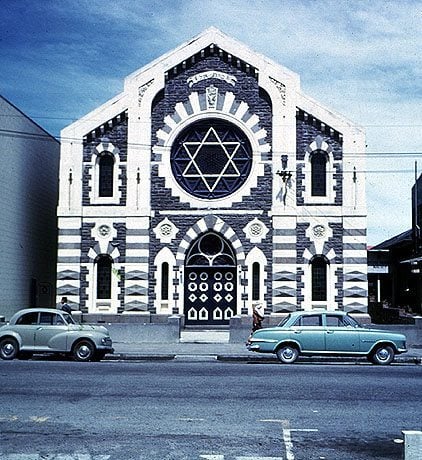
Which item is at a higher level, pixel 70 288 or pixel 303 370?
pixel 70 288

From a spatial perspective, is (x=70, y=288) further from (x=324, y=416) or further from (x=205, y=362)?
(x=324, y=416)

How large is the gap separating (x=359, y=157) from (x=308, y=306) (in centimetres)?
634

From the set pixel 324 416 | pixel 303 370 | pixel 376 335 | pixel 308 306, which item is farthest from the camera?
pixel 308 306

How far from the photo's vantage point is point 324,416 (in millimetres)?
12469

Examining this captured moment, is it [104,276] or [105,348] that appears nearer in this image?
[105,348]

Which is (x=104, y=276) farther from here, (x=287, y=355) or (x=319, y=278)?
(x=287, y=355)

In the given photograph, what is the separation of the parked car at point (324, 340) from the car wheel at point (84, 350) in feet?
15.0

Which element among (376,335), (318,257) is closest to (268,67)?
(318,257)

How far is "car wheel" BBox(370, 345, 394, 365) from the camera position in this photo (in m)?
21.7

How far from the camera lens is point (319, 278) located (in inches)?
1222

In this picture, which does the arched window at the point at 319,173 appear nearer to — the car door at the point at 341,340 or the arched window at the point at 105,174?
the arched window at the point at 105,174

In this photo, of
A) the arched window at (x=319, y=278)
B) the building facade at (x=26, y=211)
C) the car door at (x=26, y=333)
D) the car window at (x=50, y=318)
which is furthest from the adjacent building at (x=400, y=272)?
the car door at (x=26, y=333)

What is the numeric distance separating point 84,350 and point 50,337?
42.2 inches

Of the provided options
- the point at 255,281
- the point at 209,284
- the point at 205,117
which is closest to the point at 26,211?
the point at 209,284
